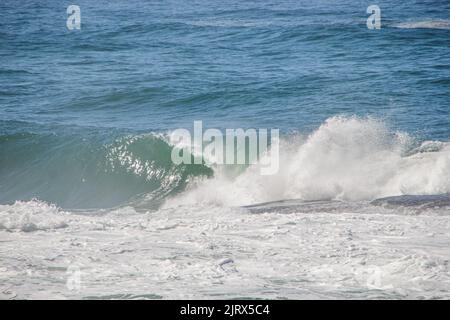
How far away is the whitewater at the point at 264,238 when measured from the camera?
7086mm

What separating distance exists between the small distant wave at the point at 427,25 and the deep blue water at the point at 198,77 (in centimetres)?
10

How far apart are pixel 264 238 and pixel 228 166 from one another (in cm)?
526

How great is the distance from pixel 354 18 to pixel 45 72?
38.9 feet

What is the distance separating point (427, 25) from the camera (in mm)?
25047

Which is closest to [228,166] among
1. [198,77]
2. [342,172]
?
[342,172]

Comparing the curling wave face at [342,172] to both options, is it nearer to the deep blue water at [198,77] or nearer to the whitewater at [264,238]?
the whitewater at [264,238]

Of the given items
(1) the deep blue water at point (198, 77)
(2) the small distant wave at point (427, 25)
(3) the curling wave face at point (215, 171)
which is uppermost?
(2) the small distant wave at point (427, 25)

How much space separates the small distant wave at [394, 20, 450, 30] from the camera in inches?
970

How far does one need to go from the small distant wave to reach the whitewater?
489 inches

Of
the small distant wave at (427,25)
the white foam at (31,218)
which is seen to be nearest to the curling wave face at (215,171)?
the white foam at (31,218)

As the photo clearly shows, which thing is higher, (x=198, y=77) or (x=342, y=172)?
(x=198, y=77)

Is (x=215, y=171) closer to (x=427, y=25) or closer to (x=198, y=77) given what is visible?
(x=198, y=77)
